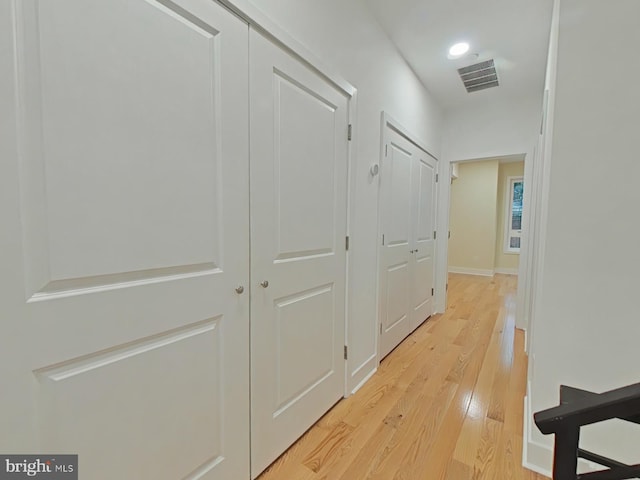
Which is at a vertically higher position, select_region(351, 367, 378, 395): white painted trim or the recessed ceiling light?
the recessed ceiling light

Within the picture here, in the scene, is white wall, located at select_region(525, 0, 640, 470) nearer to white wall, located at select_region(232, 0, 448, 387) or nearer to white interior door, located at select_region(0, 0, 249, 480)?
white wall, located at select_region(232, 0, 448, 387)

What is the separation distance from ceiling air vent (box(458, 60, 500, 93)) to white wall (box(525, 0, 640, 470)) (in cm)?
159

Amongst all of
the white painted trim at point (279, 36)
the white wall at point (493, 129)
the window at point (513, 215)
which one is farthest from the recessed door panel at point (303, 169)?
the window at point (513, 215)

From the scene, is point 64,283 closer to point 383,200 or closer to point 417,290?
point 383,200

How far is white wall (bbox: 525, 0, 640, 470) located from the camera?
4.02 feet

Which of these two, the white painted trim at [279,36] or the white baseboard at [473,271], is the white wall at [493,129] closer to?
the white painted trim at [279,36]

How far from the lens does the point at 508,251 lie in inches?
276

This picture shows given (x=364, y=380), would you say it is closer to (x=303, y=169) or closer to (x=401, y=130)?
(x=303, y=169)

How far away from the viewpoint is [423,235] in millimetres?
3418

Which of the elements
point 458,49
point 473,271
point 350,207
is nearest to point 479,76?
point 458,49

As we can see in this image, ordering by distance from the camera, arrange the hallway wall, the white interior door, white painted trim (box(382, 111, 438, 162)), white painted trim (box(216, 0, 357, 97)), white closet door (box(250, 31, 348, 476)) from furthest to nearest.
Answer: the hallway wall
white painted trim (box(382, 111, 438, 162))
white closet door (box(250, 31, 348, 476))
white painted trim (box(216, 0, 357, 97))
the white interior door

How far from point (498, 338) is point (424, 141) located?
2.22 meters

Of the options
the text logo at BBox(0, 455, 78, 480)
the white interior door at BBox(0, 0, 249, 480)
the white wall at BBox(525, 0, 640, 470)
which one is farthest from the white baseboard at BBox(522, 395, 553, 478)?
the text logo at BBox(0, 455, 78, 480)

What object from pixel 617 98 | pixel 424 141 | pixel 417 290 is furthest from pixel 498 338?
pixel 617 98
